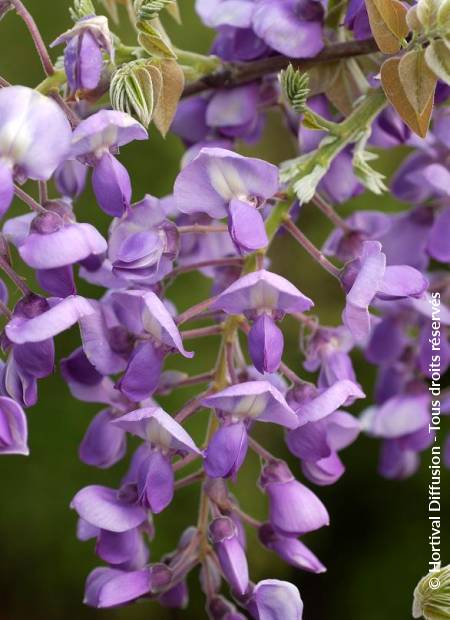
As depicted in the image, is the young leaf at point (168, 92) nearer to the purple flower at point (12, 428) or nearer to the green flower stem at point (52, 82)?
the green flower stem at point (52, 82)

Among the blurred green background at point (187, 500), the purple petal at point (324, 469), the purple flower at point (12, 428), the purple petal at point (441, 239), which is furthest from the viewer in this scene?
the blurred green background at point (187, 500)

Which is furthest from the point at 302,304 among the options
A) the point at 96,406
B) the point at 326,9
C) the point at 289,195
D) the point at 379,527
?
the point at 379,527

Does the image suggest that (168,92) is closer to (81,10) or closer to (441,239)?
(81,10)

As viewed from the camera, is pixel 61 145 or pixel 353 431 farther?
pixel 353 431

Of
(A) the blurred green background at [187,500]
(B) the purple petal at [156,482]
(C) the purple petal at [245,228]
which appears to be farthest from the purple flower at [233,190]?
(A) the blurred green background at [187,500]

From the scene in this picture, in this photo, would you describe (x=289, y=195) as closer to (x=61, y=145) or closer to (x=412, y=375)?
(x=61, y=145)

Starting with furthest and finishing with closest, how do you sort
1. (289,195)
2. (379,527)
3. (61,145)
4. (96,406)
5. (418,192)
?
(379,527), (96,406), (418,192), (289,195), (61,145)

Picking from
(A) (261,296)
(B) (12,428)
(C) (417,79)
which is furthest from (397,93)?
(B) (12,428)

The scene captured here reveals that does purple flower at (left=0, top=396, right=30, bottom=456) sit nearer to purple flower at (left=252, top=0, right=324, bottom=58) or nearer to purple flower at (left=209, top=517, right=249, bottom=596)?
purple flower at (left=209, top=517, right=249, bottom=596)
